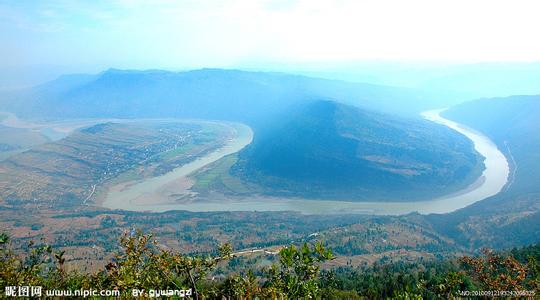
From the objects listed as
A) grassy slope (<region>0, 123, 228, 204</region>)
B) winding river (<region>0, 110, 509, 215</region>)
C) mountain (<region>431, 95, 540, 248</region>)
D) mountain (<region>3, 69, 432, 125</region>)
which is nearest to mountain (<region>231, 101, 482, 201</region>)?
winding river (<region>0, 110, 509, 215</region>)

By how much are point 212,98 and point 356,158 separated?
327 ft

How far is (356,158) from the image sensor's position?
88.4m

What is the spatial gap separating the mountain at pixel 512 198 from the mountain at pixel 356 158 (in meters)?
9.05

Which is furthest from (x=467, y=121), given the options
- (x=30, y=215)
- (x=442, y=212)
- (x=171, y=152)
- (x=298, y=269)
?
(x=298, y=269)

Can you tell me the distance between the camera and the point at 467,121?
13262 cm

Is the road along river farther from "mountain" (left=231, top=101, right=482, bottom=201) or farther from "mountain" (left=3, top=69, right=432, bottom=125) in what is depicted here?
"mountain" (left=3, top=69, right=432, bottom=125)

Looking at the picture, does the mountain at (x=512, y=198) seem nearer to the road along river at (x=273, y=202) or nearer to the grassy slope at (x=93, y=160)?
the road along river at (x=273, y=202)

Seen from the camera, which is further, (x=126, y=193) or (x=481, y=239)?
(x=126, y=193)

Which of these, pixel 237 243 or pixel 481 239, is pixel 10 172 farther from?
pixel 481 239

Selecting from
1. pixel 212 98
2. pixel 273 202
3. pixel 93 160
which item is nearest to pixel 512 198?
pixel 273 202

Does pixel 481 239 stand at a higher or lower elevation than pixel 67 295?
lower

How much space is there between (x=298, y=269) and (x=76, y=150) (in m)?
99.4

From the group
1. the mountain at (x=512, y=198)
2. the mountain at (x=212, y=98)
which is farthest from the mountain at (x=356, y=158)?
the mountain at (x=212, y=98)

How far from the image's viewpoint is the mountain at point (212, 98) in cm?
16000
